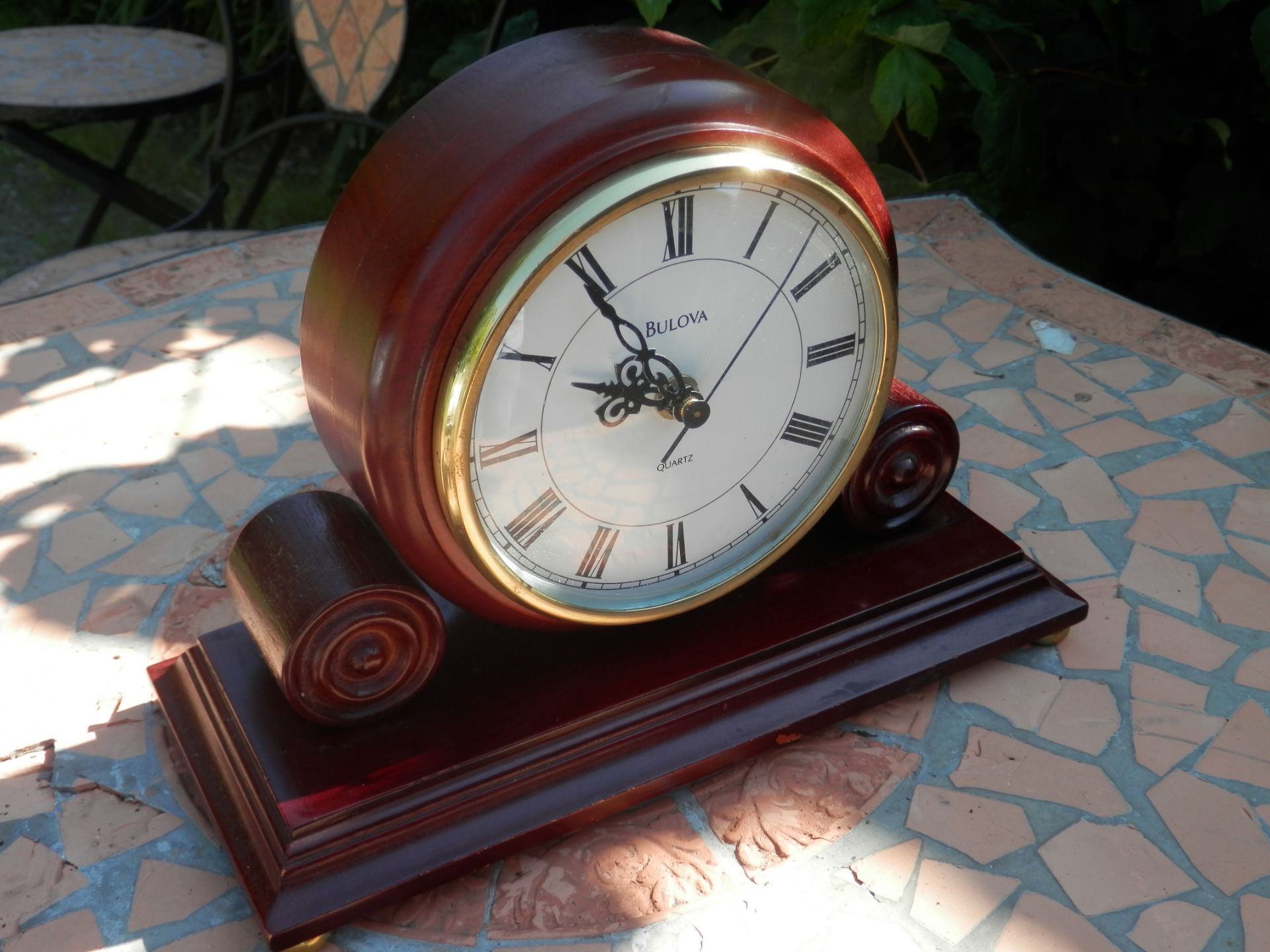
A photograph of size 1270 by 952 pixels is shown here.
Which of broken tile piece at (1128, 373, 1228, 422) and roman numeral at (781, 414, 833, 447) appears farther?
broken tile piece at (1128, 373, 1228, 422)

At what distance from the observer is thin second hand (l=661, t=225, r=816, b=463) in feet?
4.40

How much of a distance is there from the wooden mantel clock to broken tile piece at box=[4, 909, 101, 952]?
0.17 metres

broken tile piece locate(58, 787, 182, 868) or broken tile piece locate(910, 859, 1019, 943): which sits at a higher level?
broken tile piece locate(58, 787, 182, 868)

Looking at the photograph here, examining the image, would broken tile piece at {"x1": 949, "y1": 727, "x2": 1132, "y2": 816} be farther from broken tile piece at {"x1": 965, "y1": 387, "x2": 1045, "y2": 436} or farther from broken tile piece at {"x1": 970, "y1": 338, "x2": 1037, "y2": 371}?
broken tile piece at {"x1": 970, "y1": 338, "x2": 1037, "y2": 371}

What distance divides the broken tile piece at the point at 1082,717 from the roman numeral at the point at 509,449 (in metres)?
0.78

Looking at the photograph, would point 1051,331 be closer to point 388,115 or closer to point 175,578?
point 175,578

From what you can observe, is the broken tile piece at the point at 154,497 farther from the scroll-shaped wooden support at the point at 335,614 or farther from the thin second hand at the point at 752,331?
the thin second hand at the point at 752,331

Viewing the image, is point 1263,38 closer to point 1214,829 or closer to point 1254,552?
point 1254,552

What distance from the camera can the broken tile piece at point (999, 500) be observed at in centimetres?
194

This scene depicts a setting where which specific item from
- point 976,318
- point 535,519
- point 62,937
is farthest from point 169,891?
point 976,318

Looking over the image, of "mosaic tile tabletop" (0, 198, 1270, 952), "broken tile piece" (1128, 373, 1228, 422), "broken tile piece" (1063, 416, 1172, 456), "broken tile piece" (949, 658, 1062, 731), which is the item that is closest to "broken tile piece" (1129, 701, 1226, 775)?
"mosaic tile tabletop" (0, 198, 1270, 952)

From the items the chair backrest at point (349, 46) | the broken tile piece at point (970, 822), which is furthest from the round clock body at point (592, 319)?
the chair backrest at point (349, 46)

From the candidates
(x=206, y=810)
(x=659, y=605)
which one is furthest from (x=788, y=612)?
(x=206, y=810)

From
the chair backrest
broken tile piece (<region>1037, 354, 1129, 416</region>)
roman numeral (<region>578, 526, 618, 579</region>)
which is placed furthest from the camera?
the chair backrest
